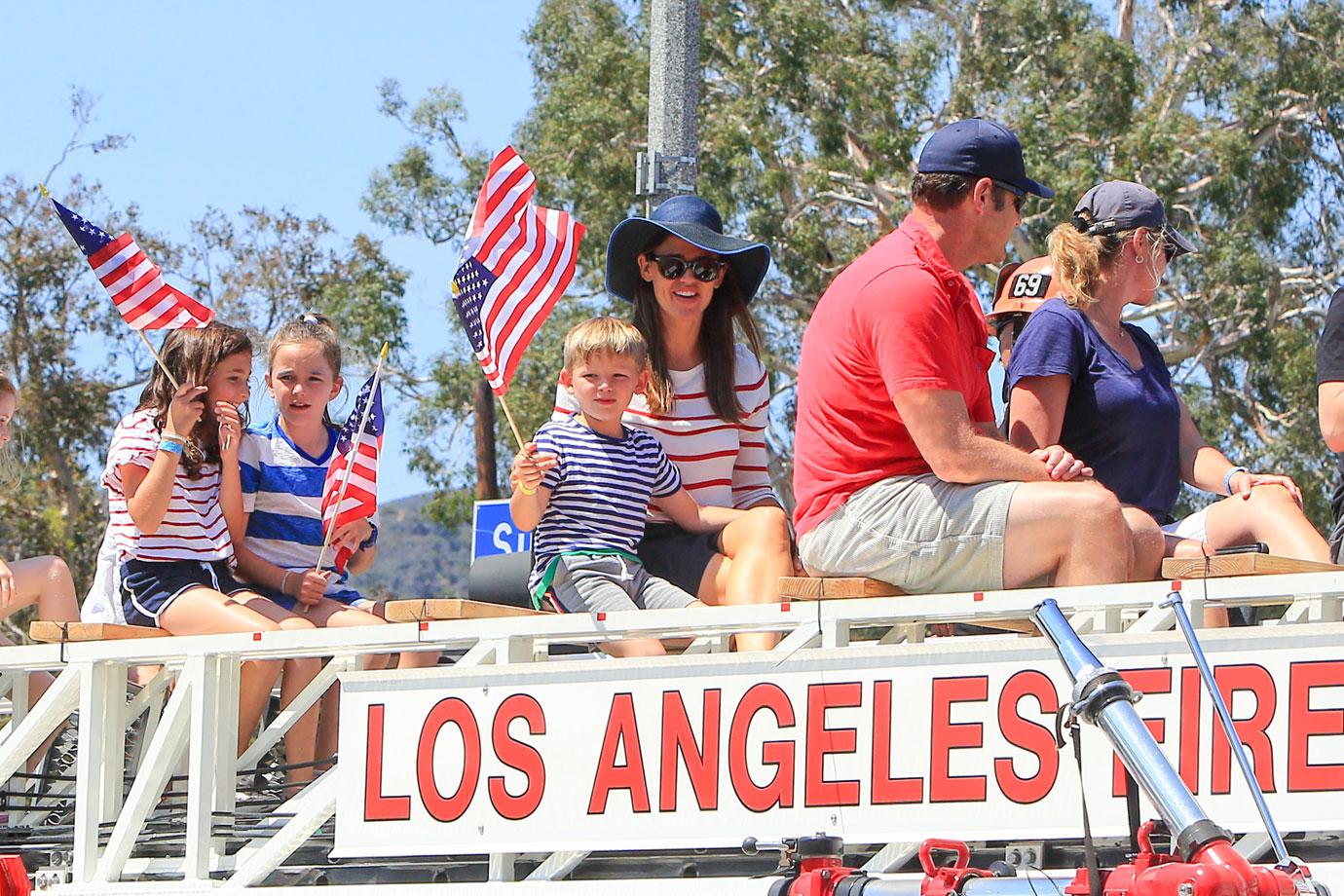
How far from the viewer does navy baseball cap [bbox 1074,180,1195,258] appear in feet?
18.4

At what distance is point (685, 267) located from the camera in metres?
6.46

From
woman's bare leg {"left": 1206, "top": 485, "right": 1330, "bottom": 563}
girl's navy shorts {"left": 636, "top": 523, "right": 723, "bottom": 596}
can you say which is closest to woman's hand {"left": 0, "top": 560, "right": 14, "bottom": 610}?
girl's navy shorts {"left": 636, "top": 523, "right": 723, "bottom": 596}

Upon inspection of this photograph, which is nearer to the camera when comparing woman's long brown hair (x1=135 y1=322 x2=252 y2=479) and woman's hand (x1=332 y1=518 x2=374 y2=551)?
woman's long brown hair (x1=135 y1=322 x2=252 y2=479)

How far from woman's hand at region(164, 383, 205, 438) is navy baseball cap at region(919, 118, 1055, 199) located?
2500 millimetres

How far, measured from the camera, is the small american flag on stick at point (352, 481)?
6836 millimetres

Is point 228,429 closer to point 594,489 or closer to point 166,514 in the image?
point 166,514

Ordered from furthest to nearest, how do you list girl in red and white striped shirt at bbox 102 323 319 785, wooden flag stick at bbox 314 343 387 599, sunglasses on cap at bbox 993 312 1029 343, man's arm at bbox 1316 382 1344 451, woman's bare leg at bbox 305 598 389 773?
sunglasses on cap at bbox 993 312 1029 343
wooden flag stick at bbox 314 343 387 599
woman's bare leg at bbox 305 598 389 773
girl in red and white striped shirt at bbox 102 323 319 785
man's arm at bbox 1316 382 1344 451

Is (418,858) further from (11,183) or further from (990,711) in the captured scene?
(11,183)

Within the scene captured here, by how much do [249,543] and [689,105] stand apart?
4.71 meters

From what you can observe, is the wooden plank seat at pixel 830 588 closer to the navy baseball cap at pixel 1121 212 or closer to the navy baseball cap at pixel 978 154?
the navy baseball cap at pixel 978 154

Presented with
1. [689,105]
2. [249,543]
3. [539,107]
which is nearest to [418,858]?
[249,543]

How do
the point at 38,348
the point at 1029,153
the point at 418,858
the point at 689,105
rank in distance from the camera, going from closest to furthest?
the point at 418,858 → the point at 689,105 → the point at 1029,153 → the point at 38,348

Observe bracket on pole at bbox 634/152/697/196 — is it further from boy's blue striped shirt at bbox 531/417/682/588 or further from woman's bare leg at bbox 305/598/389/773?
boy's blue striped shirt at bbox 531/417/682/588

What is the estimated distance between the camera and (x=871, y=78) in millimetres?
23984
